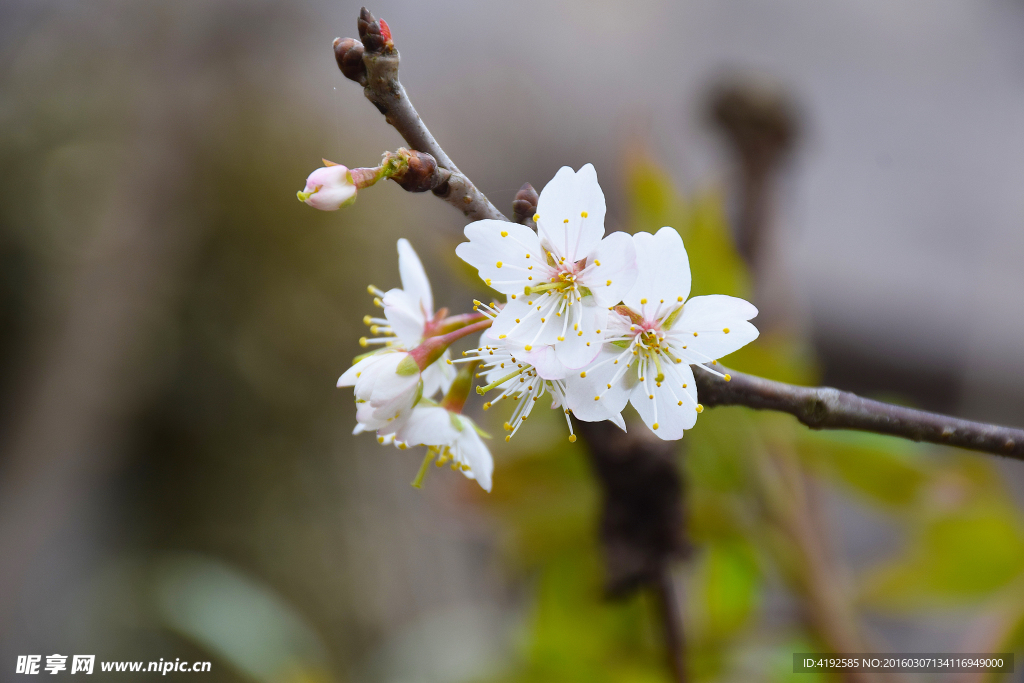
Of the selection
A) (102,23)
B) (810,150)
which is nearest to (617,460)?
(102,23)

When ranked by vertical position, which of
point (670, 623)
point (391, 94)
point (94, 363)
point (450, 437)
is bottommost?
point (670, 623)

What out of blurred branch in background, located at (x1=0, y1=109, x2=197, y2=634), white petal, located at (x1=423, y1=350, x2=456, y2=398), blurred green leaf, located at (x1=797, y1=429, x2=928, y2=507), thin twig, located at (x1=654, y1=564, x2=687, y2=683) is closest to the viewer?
white petal, located at (x1=423, y1=350, x2=456, y2=398)

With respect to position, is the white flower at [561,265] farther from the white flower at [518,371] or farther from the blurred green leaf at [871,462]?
the blurred green leaf at [871,462]

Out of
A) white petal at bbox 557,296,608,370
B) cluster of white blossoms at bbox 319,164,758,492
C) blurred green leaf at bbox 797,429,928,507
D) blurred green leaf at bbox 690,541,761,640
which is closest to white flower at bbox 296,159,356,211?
cluster of white blossoms at bbox 319,164,758,492

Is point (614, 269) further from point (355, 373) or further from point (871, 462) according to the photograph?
point (871, 462)

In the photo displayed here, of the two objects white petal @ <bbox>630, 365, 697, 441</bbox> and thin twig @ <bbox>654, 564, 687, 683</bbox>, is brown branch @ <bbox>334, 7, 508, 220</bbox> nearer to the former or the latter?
white petal @ <bbox>630, 365, 697, 441</bbox>

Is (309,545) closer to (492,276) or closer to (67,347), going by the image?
(67,347)

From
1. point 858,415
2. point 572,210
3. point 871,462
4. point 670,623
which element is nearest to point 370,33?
point 572,210
